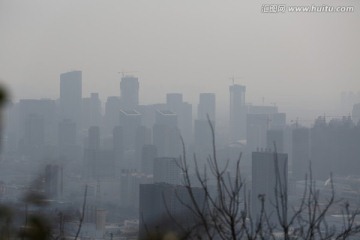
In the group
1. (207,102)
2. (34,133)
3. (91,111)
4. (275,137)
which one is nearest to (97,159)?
(91,111)

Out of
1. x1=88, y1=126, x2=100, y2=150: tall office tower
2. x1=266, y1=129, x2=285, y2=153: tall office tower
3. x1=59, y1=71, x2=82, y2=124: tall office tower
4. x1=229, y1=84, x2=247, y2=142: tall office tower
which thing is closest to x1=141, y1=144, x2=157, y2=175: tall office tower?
x1=88, y1=126, x2=100, y2=150: tall office tower

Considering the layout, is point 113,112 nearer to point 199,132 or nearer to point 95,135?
point 95,135

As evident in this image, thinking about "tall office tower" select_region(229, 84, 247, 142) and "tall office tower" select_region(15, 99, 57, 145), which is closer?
"tall office tower" select_region(15, 99, 57, 145)

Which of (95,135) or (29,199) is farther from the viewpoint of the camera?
(95,135)

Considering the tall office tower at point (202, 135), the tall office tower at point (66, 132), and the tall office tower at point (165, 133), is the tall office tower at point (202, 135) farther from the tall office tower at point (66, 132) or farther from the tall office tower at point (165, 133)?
the tall office tower at point (66, 132)

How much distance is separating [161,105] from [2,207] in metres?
9.62

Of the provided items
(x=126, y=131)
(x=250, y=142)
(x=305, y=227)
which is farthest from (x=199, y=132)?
(x=305, y=227)

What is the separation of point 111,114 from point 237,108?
2075mm

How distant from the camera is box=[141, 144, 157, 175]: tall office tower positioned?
7995 mm

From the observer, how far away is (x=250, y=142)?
806cm

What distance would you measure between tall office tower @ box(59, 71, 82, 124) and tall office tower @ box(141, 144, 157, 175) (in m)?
1.07

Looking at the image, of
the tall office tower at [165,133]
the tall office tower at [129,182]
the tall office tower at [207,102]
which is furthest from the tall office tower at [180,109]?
the tall office tower at [129,182]

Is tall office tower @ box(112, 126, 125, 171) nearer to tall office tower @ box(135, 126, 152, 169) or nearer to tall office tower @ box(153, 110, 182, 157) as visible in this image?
tall office tower @ box(135, 126, 152, 169)

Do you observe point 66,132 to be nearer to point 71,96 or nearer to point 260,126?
point 71,96
